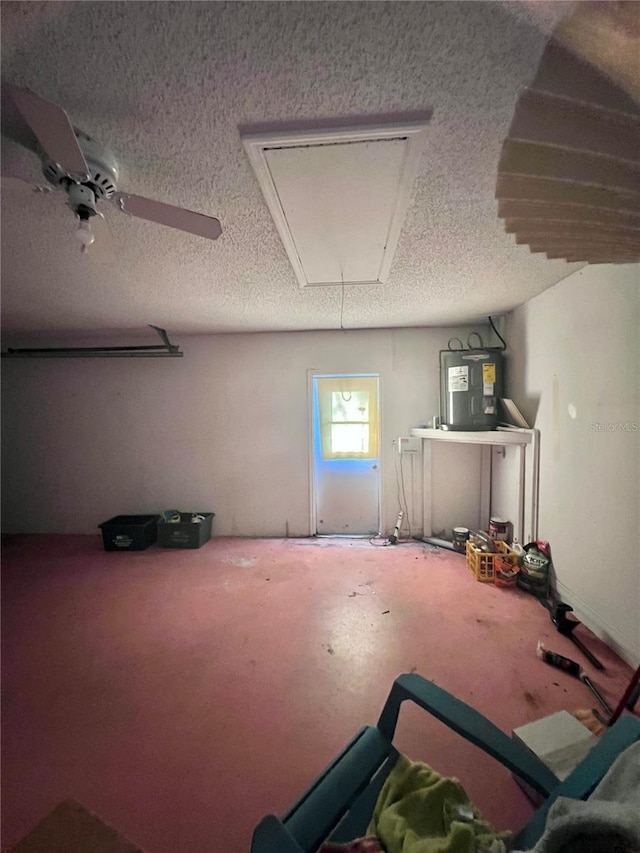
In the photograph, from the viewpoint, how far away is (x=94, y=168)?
40.1 inches

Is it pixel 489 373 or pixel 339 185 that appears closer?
pixel 339 185

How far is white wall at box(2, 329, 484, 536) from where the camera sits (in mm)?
3340

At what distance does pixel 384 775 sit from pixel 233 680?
882mm

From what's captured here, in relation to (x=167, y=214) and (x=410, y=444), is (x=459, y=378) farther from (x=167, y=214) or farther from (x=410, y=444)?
(x=167, y=214)

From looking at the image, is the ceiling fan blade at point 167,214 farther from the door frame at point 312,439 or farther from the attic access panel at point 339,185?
the door frame at point 312,439

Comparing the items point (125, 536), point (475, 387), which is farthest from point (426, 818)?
point (125, 536)

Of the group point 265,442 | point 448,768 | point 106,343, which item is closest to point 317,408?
point 265,442

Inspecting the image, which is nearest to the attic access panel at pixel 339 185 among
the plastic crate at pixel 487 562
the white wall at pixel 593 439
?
the white wall at pixel 593 439

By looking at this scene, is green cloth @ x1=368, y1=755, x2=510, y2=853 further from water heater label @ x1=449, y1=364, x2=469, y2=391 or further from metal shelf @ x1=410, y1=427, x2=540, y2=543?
water heater label @ x1=449, y1=364, x2=469, y2=391

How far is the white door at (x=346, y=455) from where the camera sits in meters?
3.34

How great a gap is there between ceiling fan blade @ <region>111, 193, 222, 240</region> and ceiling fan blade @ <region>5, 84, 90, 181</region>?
11 centimetres

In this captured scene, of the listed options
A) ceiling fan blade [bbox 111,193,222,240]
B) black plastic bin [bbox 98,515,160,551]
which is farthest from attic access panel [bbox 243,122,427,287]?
black plastic bin [bbox 98,515,160,551]

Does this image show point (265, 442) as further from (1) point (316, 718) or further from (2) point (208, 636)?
(1) point (316, 718)

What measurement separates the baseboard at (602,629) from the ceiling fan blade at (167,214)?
2729mm
